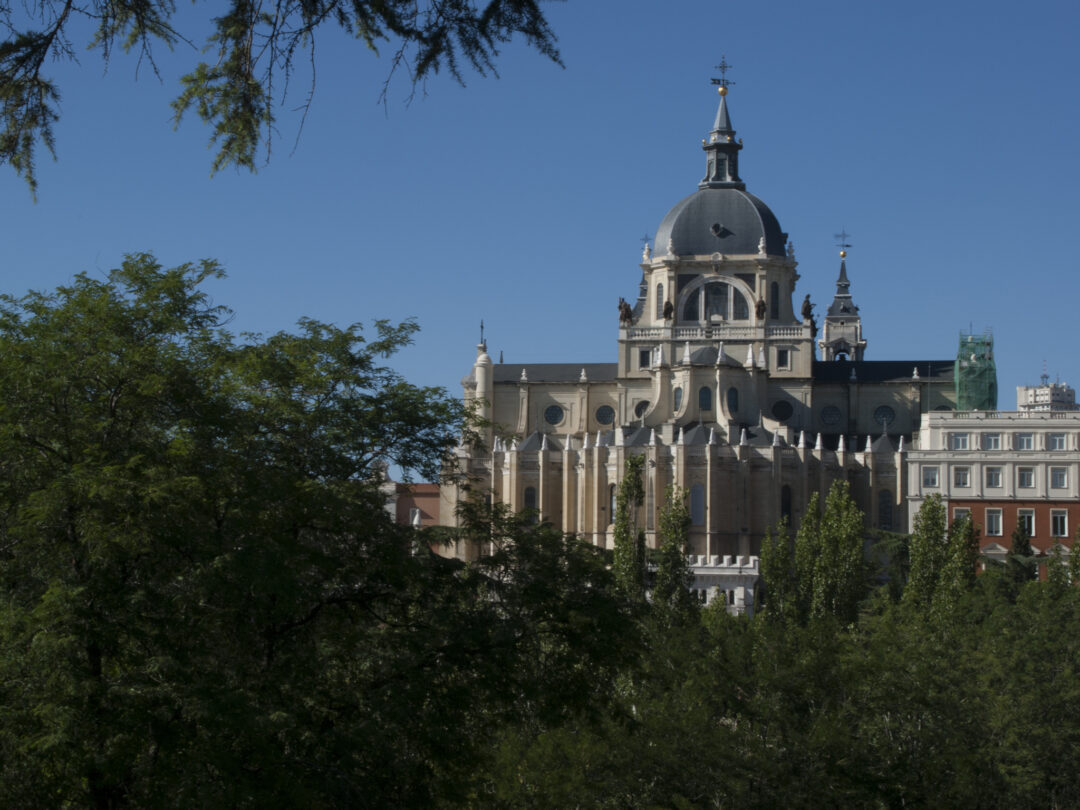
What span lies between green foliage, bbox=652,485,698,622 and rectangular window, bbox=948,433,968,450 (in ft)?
59.6

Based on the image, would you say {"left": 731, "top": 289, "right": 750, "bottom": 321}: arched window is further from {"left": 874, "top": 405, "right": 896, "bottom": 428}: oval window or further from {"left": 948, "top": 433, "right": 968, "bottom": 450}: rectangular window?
{"left": 948, "top": 433, "right": 968, "bottom": 450}: rectangular window

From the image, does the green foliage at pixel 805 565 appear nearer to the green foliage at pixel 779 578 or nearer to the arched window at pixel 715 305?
the green foliage at pixel 779 578

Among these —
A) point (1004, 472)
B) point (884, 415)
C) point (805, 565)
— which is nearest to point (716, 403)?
point (884, 415)

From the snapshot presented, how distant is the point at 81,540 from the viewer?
2564 centimetres

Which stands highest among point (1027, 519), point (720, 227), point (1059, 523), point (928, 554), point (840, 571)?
point (720, 227)

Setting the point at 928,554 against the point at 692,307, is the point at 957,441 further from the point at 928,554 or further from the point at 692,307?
→ the point at 692,307

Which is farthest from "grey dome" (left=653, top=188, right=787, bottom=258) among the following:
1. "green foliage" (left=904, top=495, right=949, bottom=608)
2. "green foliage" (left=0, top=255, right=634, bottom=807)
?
"green foliage" (left=0, top=255, right=634, bottom=807)

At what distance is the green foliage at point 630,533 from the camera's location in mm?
87312

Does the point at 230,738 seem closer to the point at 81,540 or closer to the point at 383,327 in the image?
the point at 81,540

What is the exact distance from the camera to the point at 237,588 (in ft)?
86.1

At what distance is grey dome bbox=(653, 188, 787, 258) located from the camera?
5231 inches

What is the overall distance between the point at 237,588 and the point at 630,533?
70885 millimetres

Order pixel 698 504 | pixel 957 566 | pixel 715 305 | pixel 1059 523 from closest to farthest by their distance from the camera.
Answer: pixel 957 566
pixel 1059 523
pixel 698 504
pixel 715 305

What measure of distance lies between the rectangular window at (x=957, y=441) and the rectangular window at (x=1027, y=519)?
695 centimetres
